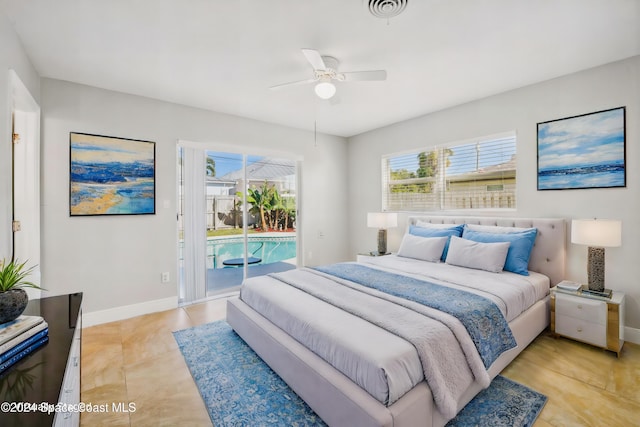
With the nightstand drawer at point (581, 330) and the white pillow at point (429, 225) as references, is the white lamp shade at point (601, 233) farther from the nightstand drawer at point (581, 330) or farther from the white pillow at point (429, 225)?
the white pillow at point (429, 225)

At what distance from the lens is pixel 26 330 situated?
124 cm

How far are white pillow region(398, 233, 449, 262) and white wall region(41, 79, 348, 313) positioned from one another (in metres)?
2.61

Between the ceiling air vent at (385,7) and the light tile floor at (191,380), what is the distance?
8.96 feet

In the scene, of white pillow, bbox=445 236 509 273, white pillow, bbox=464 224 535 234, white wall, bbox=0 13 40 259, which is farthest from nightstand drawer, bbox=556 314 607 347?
white wall, bbox=0 13 40 259

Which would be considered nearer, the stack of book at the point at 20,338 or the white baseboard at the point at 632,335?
the stack of book at the point at 20,338

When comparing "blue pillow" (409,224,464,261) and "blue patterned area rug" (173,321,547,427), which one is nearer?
"blue patterned area rug" (173,321,547,427)

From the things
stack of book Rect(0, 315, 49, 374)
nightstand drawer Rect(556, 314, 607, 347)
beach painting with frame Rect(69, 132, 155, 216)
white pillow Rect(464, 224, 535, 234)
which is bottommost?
nightstand drawer Rect(556, 314, 607, 347)

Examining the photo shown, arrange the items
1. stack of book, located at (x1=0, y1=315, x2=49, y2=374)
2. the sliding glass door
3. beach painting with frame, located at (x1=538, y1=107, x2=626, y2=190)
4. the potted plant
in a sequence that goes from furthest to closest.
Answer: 1. the sliding glass door
2. beach painting with frame, located at (x1=538, y1=107, x2=626, y2=190)
3. the potted plant
4. stack of book, located at (x1=0, y1=315, x2=49, y2=374)

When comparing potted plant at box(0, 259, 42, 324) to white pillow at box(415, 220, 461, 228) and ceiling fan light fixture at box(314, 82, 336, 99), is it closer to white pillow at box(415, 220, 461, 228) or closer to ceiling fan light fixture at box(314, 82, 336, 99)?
ceiling fan light fixture at box(314, 82, 336, 99)

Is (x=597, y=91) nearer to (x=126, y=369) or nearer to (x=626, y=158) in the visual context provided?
(x=626, y=158)

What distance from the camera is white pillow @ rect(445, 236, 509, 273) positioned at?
301cm

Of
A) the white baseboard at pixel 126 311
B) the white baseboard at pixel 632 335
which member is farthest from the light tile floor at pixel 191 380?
→ the white baseboard at pixel 126 311

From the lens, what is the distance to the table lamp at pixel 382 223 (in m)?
4.51

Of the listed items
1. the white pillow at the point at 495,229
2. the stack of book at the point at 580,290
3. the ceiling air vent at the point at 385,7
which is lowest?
the stack of book at the point at 580,290
